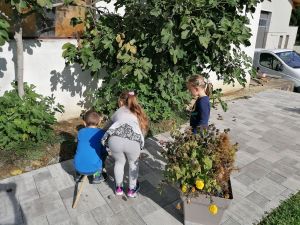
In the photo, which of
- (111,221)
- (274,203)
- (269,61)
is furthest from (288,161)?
(269,61)

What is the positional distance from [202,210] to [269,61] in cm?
992

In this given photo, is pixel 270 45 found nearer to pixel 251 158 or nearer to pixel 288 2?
pixel 288 2

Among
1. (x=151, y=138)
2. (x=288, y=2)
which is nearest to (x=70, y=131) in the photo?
(x=151, y=138)

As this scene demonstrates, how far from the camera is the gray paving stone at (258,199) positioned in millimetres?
3613

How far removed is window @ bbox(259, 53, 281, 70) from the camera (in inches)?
437

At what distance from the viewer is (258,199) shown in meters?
3.70

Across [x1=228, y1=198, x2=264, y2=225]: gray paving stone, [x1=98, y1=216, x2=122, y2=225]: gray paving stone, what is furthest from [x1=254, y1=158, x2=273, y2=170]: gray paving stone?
[x1=98, y1=216, x2=122, y2=225]: gray paving stone

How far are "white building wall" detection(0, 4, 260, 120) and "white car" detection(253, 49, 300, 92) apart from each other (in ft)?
23.6

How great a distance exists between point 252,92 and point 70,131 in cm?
642

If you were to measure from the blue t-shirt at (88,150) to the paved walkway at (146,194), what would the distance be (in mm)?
421

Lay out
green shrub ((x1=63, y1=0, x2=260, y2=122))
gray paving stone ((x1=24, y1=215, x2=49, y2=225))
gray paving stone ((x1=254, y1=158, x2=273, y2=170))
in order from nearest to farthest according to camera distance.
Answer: gray paving stone ((x1=24, y1=215, x2=49, y2=225)) → green shrub ((x1=63, y1=0, x2=260, y2=122)) → gray paving stone ((x1=254, y1=158, x2=273, y2=170))

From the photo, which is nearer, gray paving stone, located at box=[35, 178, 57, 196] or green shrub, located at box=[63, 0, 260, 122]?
gray paving stone, located at box=[35, 178, 57, 196]

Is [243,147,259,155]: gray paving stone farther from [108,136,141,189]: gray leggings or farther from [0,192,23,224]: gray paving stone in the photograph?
[0,192,23,224]: gray paving stone

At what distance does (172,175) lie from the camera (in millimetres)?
2943
